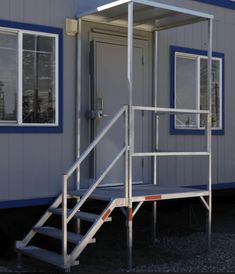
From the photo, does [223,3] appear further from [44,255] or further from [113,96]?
[44,255]

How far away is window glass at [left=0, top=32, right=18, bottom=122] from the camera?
6070mm

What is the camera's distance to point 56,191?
642 centimetres

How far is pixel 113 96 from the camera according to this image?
7059mm

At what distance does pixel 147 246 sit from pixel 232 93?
115 inches

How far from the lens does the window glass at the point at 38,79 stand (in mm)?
6250

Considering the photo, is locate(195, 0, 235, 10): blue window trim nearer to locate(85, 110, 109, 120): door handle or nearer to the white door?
the white door

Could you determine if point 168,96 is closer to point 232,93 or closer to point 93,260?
point 232,93

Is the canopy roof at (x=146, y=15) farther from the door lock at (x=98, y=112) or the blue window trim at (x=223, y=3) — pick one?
the blue window trim at (x=223, y=3)

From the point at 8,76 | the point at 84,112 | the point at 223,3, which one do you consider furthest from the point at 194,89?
the point at 8,76

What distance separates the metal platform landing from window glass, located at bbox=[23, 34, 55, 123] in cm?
103

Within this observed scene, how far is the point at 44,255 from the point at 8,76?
6.84 feet

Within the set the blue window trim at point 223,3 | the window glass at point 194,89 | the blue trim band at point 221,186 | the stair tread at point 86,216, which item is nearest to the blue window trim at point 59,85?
the stair tread at point 86,216

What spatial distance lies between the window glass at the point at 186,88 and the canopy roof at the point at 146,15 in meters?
0.84

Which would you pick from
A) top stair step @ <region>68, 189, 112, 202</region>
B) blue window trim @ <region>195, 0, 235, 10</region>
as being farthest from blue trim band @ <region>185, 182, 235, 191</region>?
blue window trim @ <region>195, 0, 235, 10</region>
